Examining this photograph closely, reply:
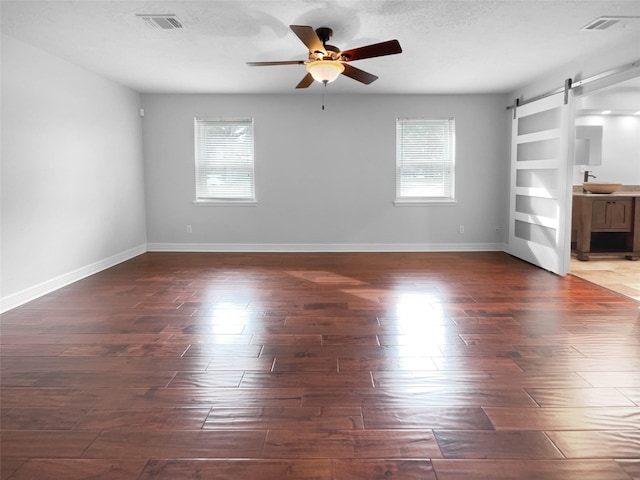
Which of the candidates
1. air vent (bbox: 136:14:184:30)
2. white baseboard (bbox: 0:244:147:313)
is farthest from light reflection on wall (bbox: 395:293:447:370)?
white baseboard (bbox: 0:244:147:313)

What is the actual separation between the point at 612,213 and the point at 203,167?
611 cm

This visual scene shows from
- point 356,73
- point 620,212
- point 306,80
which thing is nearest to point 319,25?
point 356,73

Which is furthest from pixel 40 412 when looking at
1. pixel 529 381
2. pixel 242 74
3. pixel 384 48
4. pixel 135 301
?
pixel 242 74

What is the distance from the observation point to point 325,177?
283 inches

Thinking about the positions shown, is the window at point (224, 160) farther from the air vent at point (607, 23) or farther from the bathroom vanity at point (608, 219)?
the bathroom vanity at point (608, 219)

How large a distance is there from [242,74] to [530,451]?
5.16m

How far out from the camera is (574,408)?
2236mm

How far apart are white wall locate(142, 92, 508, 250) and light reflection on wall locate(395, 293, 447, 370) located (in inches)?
117

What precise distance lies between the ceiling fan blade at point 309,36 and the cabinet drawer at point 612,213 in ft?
15.8

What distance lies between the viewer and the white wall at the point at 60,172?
4180 millimetres

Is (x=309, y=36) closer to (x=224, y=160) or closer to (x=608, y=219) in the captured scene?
(x=224, y=160)

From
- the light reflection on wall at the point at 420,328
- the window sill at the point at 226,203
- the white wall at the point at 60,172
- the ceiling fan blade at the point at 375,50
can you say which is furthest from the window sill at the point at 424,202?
the white wall at the point at 60,172

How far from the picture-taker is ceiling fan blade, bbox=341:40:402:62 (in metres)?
3.45

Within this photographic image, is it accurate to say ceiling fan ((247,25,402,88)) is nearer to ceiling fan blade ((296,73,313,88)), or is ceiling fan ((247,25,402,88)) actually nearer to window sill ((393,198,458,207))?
ceiling fan blade ((296,73,313,88))
